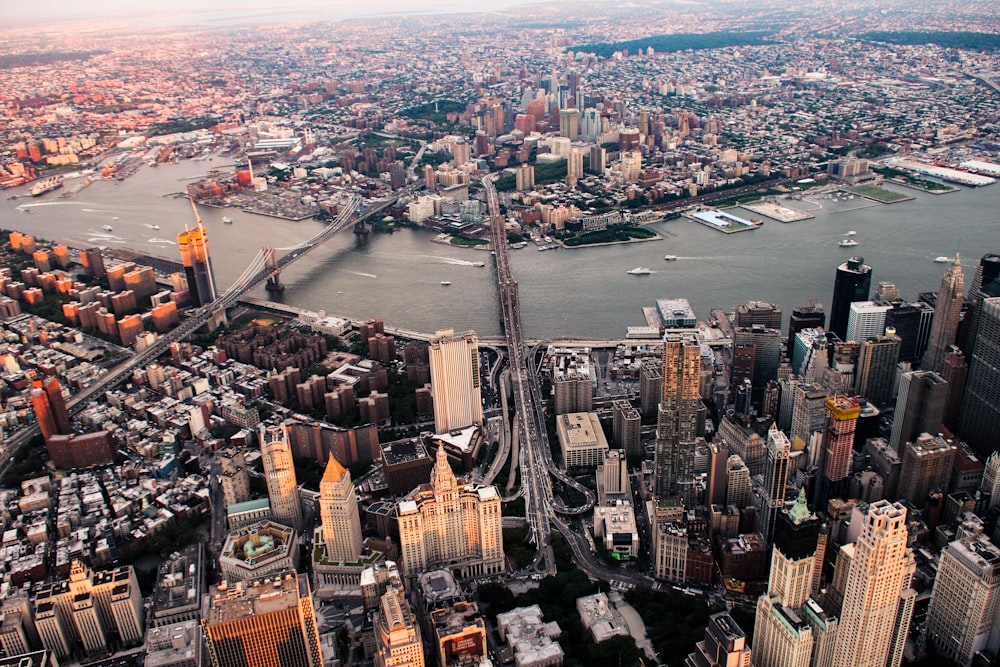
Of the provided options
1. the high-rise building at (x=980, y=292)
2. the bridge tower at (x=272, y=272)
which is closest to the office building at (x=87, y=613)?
the bridge tower at (x=272, y=272)

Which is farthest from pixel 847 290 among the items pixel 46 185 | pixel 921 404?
pixel 46 185

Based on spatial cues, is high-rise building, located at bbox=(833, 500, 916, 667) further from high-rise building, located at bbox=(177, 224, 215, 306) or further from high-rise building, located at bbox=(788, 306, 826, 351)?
high-rise building, located at bbox=(177, 224, 215, 306)

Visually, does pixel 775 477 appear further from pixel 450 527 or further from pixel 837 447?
pixel 450 527

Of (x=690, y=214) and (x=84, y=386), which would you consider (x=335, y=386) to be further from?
(x=690, y=214)

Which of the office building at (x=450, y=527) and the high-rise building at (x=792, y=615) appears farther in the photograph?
the office building at (x=450, y=527)

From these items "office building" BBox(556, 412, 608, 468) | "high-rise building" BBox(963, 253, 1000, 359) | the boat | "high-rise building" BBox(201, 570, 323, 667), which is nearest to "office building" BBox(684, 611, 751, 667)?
"high-rise building" BBox(201, 570, 323, 667)

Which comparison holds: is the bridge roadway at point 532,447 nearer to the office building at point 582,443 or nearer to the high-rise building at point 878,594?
the office building at point 582,443

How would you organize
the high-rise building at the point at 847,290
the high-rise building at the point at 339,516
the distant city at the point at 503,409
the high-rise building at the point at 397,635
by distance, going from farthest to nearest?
the high-rise building at the point at 847,290, the high-rise building at the point at 339,516, the distant city at the point at 503,409, the high-rise building at the point at 397,635

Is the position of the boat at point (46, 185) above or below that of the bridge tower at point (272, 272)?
above
